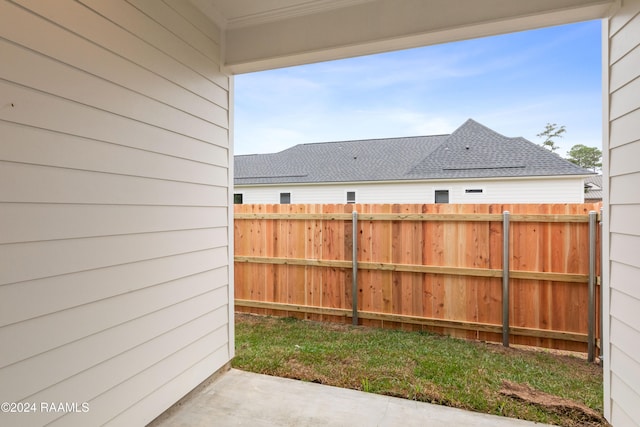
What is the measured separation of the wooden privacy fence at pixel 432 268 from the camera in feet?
10.1

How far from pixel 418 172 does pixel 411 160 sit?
98 cm

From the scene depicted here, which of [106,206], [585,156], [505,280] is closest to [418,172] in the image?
[505,280]

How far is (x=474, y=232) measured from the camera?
341 cm

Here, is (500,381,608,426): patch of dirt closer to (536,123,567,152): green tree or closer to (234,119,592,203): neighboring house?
(234,119,592,203): neighboring house

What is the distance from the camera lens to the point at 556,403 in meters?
2.12

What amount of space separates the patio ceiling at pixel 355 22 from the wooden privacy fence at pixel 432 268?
1847 millimetres

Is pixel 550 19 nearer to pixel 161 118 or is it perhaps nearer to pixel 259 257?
pixel 161 118

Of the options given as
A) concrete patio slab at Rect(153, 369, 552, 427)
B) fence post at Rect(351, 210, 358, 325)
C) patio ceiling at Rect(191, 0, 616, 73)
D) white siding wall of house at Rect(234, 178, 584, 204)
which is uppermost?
patio ceiling at Rect(191, 0, 616, 73)

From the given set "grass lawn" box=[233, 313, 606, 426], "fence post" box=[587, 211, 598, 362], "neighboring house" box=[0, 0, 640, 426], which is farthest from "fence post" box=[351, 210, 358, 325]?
"fence post" box=[587, 211, 598, 362]

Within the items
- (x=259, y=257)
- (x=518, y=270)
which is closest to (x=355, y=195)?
(x=259, y=257)

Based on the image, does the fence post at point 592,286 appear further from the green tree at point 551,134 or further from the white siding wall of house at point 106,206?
the green tree at point 551,134

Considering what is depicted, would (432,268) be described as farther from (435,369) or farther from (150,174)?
(150,174)

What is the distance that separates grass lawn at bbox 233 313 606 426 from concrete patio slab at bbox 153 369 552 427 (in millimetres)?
107

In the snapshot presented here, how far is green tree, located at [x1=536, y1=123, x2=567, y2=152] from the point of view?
19.7 m
